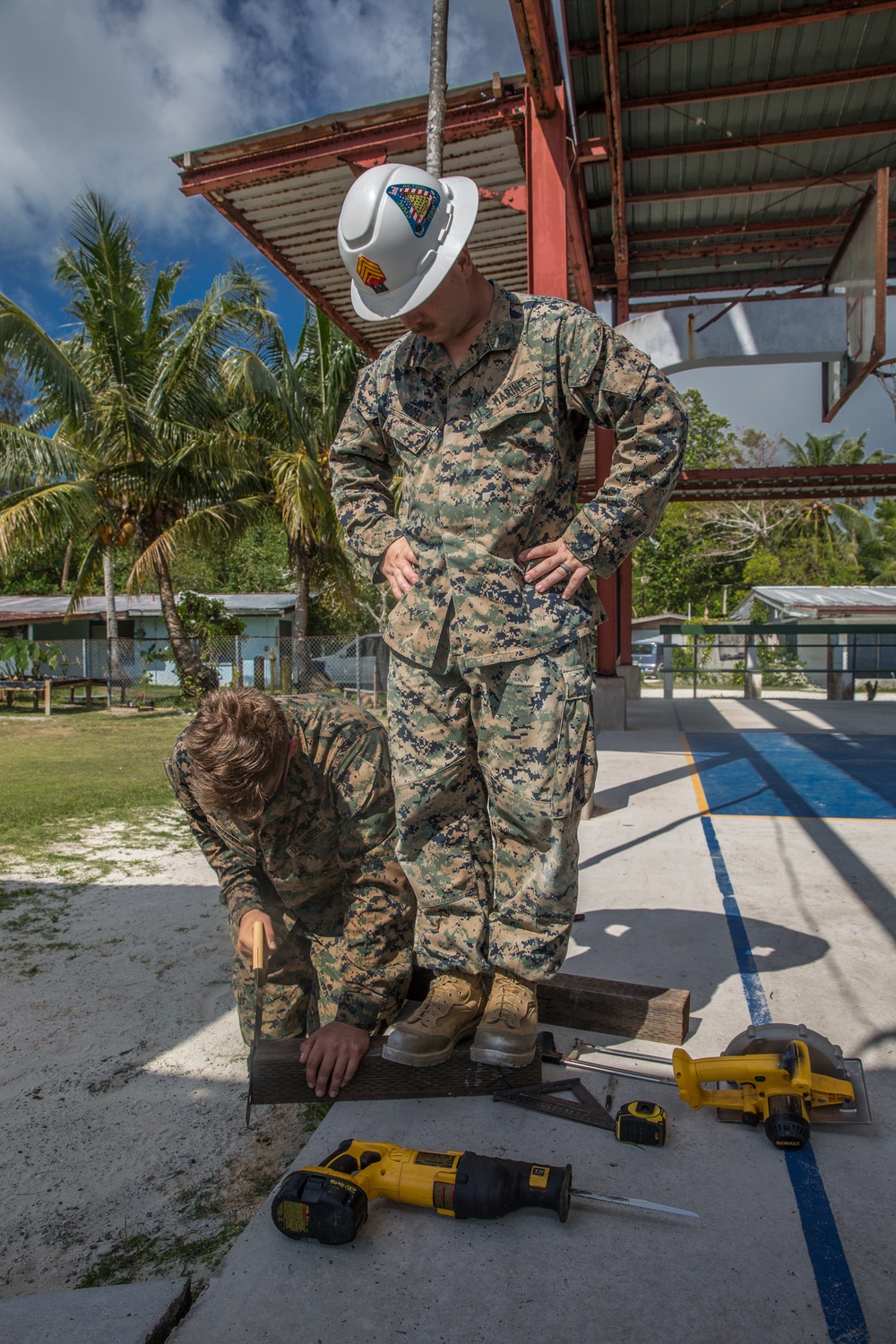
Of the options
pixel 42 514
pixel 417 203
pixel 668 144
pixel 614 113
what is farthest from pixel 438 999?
pixel 42 514

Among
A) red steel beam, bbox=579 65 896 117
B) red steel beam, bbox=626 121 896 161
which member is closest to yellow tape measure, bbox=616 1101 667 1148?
red steel beam, bbox=579 65 896 117

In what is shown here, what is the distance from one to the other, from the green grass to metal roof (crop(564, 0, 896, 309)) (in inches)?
270

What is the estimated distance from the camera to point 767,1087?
1.91m

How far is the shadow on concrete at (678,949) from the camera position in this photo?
9.65 ft

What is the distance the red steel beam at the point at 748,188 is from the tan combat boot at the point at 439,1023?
8.79 metres

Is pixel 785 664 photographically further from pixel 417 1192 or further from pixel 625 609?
pixel 417 1192

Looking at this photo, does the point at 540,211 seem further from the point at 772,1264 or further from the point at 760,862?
the point at 772,1264

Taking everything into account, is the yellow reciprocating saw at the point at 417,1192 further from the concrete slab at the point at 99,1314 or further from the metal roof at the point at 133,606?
the metal roof at the point at 133,606

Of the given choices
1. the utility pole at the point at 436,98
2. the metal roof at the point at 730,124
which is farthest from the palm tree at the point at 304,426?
the utility pole at the point at 436,98

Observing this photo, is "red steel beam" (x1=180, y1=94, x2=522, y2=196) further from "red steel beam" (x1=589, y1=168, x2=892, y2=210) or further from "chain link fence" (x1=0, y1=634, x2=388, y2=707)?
"chain link fence" (x1=0, y1=634, x2=388, y2=707)

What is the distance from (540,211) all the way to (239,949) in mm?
5221

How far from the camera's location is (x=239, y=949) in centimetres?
248

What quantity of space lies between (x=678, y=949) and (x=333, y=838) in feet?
4.84

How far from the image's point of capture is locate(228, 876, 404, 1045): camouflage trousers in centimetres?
260
